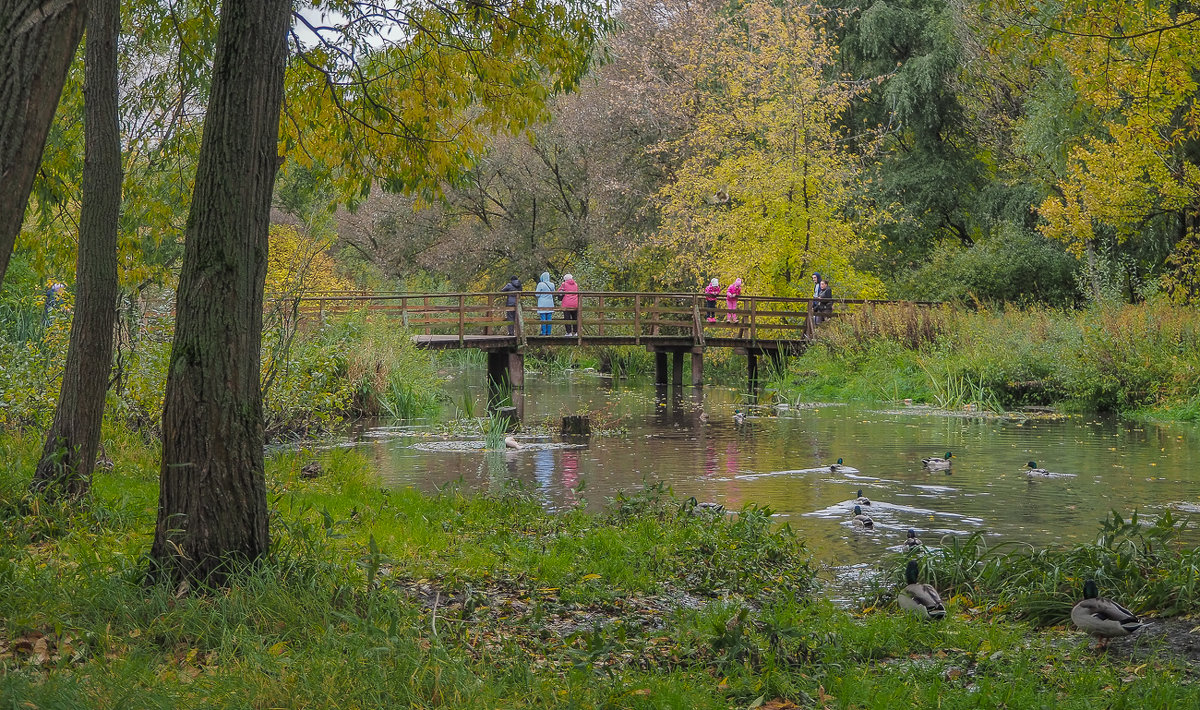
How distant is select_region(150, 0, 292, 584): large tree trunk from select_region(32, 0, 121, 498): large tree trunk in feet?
6.88

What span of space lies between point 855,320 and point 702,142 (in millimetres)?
7547

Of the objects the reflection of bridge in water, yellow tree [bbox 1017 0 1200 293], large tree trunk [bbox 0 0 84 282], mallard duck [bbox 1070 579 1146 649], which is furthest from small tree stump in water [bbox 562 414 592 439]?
large tree trunk [bbox 0 0 84 282]

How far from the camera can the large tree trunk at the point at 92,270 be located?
7156mm

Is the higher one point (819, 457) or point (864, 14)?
point (864, 14)

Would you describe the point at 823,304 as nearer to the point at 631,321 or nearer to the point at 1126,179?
the point at 631,321

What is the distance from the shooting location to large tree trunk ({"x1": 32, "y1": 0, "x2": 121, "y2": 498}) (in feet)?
23.5

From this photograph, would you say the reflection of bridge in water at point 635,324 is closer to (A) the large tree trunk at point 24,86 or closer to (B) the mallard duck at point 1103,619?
(B) the mallard duck at point 1103,619

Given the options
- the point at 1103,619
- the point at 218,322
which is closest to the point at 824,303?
the point at 1103,619

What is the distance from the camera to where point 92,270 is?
7.19 meters

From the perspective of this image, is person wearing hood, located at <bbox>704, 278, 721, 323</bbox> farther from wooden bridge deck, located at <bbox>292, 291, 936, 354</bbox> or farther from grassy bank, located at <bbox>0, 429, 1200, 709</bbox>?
grassy bank, located at <bbox>0, 429, 1200, 709</bbox>

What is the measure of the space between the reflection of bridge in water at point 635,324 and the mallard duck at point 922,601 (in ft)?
58.2

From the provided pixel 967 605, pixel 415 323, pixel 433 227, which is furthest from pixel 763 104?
pixel 967 605

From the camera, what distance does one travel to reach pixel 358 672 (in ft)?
14.1

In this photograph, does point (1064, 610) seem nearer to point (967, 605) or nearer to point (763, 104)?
point (967, 605)
